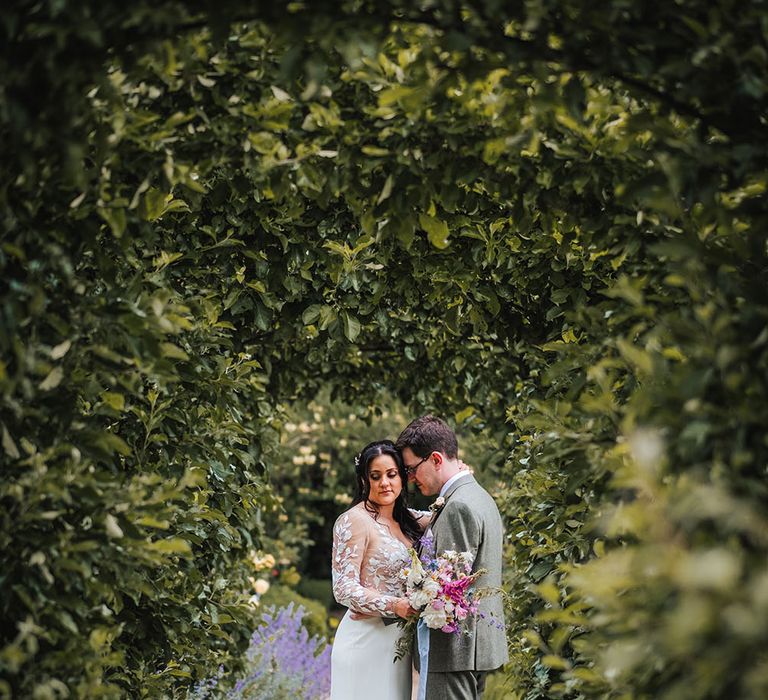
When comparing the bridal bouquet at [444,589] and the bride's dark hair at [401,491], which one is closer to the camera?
the bridal bouquet at [444,589]

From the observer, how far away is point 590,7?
1847 mm

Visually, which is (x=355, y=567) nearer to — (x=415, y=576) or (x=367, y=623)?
(x=367, y=623)

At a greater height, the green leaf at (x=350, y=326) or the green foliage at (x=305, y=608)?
the green leaf at (x=350, y=326)

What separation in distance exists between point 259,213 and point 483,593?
5.99ft

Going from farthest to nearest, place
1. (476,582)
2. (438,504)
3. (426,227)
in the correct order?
(438,504)
(476,582)
(426,227)

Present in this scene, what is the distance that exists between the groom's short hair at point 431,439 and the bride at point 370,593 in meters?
0.28

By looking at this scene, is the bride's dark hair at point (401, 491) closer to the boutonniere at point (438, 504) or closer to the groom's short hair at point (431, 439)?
the groom's short hair at point (431, 439)

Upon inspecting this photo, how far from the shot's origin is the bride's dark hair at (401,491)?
4555 mm

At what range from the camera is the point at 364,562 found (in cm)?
441

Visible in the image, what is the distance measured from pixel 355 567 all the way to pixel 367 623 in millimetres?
290

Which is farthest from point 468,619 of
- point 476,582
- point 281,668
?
point 281,668

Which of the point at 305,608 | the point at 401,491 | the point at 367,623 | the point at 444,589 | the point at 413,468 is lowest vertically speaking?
the point at 305,608

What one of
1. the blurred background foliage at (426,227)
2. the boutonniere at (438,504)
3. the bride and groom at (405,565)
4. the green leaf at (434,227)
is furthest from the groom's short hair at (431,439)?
the green leaf at (434,227)

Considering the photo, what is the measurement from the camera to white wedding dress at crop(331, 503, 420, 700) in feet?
14.1
